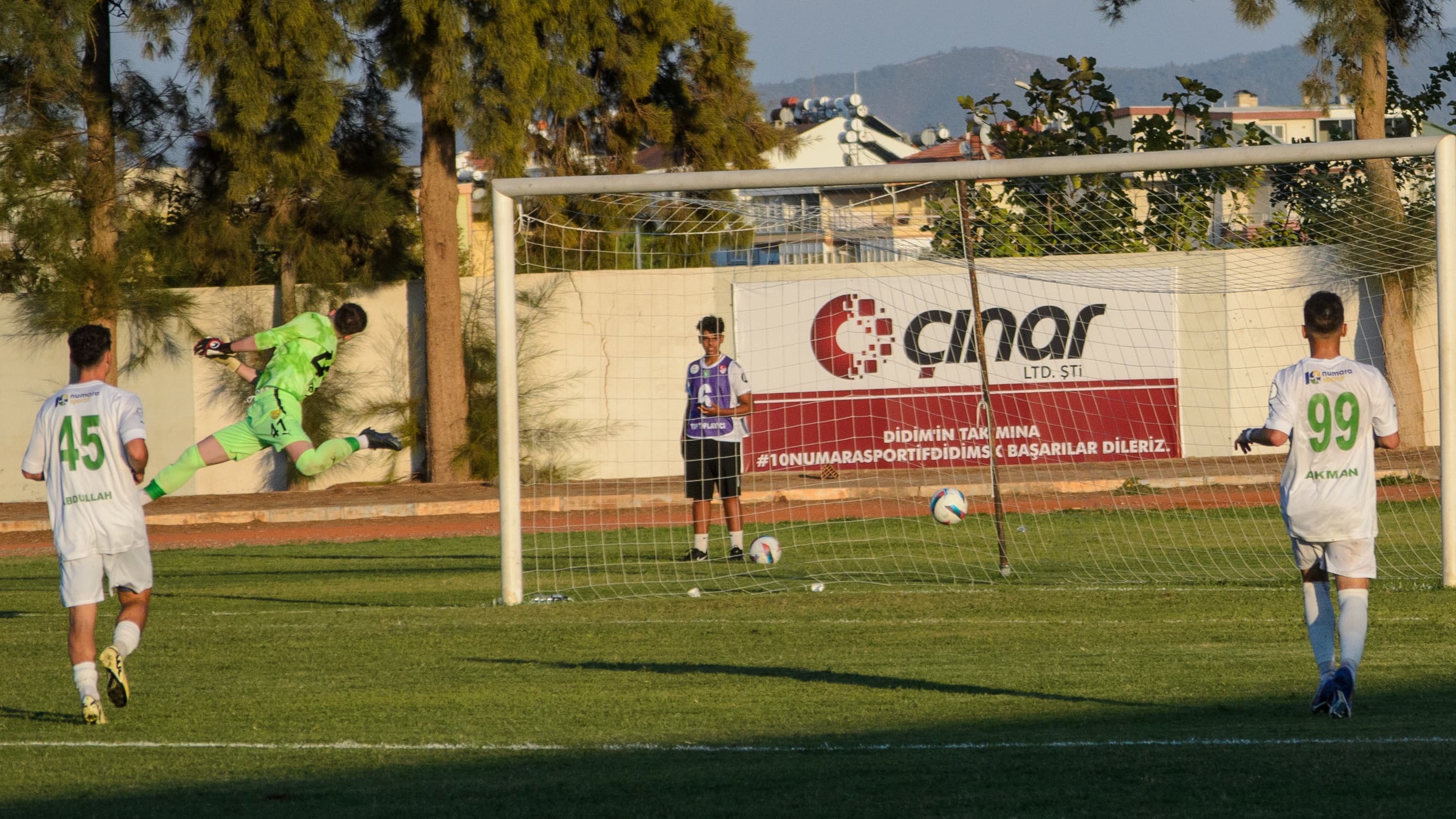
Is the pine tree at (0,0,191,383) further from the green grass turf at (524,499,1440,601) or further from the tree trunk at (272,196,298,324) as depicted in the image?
the green grass turf at (524,499,1440,601)

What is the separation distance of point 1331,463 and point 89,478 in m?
5.33

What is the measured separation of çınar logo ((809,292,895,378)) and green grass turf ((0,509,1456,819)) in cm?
906

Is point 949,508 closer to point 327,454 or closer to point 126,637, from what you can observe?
point 327,454

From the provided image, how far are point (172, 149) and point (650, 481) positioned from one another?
901cm

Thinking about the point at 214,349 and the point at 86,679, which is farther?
the point at 214,349

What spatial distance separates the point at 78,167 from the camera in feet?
69.7

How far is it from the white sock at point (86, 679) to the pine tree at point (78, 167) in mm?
14378

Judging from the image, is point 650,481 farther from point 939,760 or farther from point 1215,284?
point 939,760

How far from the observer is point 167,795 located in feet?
17.8

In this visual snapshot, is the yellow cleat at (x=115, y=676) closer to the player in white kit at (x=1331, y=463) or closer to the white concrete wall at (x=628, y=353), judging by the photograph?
the player in white kit at (x=1331, y=463)

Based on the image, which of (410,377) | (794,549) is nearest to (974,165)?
(794,549)

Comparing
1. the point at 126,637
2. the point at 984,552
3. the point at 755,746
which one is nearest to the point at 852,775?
the point at 755,746

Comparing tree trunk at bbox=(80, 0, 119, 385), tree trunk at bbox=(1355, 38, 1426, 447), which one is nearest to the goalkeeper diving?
tree trunk at bbox=(1355, 38, 1426, 447)

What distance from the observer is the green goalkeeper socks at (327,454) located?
9.88 m
